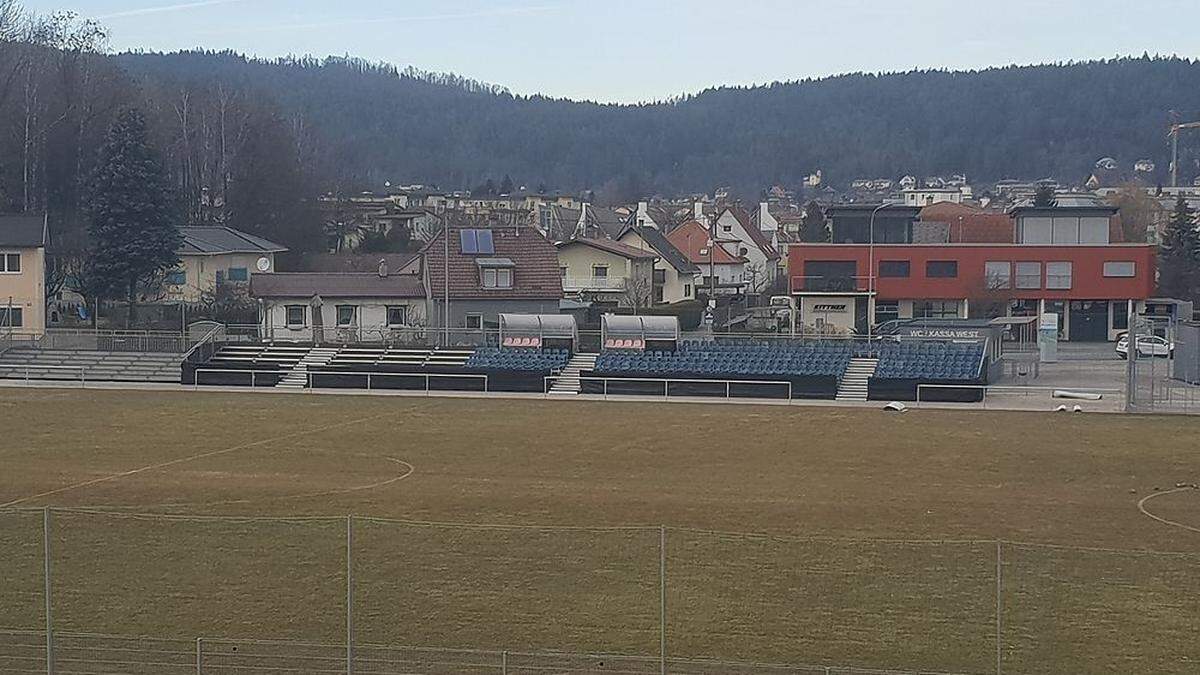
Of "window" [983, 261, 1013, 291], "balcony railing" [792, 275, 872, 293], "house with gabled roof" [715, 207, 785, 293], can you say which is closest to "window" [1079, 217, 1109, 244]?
"window" [983, 261, 1013, 291]

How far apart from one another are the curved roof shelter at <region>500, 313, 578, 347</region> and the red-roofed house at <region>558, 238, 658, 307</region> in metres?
26.5

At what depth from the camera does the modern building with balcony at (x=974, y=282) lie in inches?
2623

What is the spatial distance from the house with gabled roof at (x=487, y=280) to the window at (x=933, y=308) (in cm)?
1958

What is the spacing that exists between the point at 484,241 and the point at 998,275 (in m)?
24.9

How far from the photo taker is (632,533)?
22453mm

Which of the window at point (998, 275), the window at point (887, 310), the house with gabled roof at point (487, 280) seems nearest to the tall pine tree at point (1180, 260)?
the window at point (998, 275)

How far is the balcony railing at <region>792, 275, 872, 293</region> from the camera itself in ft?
220

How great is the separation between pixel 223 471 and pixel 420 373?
19526 mm

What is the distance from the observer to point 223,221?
89.8 metres

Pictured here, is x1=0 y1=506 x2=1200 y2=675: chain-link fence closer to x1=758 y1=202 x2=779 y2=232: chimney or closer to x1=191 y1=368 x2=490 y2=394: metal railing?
x1=191 y1=368 x2=490 y2=394: metal railing

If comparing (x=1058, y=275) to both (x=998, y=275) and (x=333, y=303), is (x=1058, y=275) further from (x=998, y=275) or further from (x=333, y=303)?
(x=333, y=303)

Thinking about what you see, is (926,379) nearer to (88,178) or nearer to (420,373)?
(420,373)

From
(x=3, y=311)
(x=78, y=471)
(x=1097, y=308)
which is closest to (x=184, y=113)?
(x=3, y=311)

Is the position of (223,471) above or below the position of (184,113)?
below
